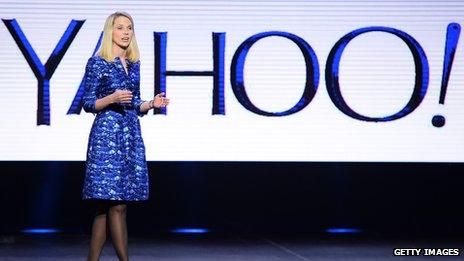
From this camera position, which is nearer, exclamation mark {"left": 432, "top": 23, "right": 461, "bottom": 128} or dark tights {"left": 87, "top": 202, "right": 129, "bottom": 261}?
dark tights {"left": 87, "top": 202, "right": 129, "bottom": 261}

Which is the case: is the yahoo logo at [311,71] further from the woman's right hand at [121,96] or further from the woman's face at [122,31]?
the woman's right hand at [121,96]

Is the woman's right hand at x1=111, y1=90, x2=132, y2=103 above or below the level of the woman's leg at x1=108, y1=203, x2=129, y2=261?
above

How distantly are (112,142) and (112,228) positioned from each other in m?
0.35

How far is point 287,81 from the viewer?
18.7 feet

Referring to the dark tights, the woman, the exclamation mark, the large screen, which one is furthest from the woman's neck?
the exclamation mark

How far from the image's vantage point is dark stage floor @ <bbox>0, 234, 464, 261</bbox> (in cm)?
493

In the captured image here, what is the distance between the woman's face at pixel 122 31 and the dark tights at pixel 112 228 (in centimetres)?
65

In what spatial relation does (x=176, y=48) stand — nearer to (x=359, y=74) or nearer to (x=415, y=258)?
(x=359, y=74)

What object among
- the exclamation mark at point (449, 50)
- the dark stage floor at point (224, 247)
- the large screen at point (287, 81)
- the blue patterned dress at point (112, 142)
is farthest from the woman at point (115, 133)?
the exclamation mark at point (449, 50)

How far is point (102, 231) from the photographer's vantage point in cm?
374

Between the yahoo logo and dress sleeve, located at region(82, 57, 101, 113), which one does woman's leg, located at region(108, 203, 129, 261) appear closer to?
dress sleeve, located at region(82, 57, 101, 113)

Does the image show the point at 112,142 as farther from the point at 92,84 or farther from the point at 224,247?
the point at 224,247

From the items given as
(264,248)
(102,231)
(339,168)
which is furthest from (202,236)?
(102,231)

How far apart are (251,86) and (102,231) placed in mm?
2157
